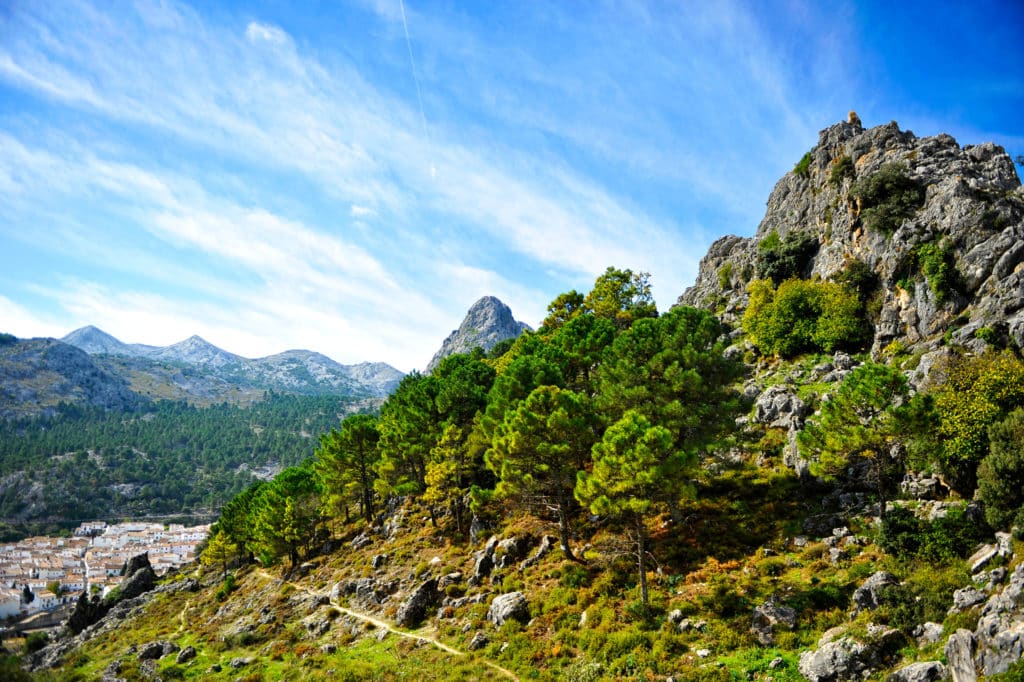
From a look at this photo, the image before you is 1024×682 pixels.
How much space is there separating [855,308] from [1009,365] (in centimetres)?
2780

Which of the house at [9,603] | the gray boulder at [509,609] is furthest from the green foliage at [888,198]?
the house at [9,603]

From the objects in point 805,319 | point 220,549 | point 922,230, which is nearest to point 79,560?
point 220,549

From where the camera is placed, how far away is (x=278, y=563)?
2470 inches

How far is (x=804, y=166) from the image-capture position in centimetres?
8488

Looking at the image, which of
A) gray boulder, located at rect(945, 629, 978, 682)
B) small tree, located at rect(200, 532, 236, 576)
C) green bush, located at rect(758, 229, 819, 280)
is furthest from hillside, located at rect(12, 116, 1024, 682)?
small tree, located at rect(200, 532, 236, 576)

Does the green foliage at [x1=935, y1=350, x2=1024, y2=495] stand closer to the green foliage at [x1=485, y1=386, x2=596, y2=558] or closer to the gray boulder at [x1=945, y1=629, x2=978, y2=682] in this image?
the gray boulder at [x1=945, y1=629, x2=978, y2=682]

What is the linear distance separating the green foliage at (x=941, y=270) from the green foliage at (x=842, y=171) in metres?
27.7

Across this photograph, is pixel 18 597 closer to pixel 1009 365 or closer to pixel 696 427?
pixel 696 427

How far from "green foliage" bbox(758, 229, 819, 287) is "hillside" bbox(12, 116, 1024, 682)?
5370 mm

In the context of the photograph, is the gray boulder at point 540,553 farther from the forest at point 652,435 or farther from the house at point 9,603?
the house at point 9,603

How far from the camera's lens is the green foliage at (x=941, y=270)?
4159 cm

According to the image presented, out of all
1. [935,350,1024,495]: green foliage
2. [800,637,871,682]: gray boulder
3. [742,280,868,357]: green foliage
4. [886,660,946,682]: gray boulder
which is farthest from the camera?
[742,280,868,357]: green foliage

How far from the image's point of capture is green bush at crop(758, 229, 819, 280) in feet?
223

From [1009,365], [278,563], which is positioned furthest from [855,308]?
[278,563]
